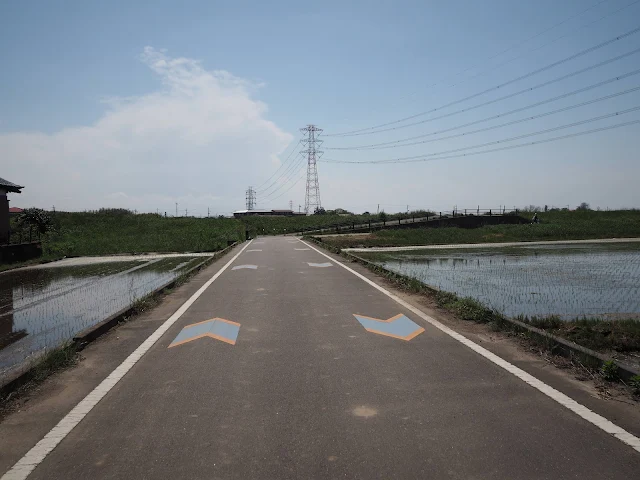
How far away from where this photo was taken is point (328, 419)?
4.04 metres

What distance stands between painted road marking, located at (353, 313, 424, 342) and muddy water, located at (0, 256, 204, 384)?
4.71 m

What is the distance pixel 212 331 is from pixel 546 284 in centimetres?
950

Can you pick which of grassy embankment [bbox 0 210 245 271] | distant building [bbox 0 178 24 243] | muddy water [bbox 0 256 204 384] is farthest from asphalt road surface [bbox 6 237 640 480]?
grassy embankment [bbox 0 210 245 271]

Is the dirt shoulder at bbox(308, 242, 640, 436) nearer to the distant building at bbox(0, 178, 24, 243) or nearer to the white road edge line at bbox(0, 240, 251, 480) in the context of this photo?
the white road edge line at bbox(0, 240, 251, 480)

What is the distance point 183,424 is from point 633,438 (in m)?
3.55

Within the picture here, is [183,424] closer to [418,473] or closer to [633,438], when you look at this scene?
[418,473]

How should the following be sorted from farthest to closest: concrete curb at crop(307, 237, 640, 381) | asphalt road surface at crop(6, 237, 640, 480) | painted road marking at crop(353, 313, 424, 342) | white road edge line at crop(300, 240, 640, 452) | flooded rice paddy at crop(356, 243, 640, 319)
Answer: flooded rice paddy at crop(356, 243, 640, 319), painted road marking at crop(353, 313, 424, 342), concrete curb at crop(307, 237, 640, 381), white road edge line at crop(300, 240, 640, 452), asphalt road surface at crop(6, 237, 640, 480)

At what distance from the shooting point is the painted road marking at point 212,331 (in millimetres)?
7004

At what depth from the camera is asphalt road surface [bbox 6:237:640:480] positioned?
3287mm

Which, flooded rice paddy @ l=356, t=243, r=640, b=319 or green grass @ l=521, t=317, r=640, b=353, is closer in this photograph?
green grass @ l=521, t=317, r=640, b=353

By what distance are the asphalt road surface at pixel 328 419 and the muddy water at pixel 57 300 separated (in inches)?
73.3

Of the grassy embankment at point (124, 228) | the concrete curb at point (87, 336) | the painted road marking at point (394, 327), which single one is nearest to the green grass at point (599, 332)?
the painted road marking at point (394, 327)

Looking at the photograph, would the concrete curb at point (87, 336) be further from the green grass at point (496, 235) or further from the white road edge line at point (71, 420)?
the green grass at point (496, 235)

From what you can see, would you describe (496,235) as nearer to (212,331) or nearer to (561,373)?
(212,331)
